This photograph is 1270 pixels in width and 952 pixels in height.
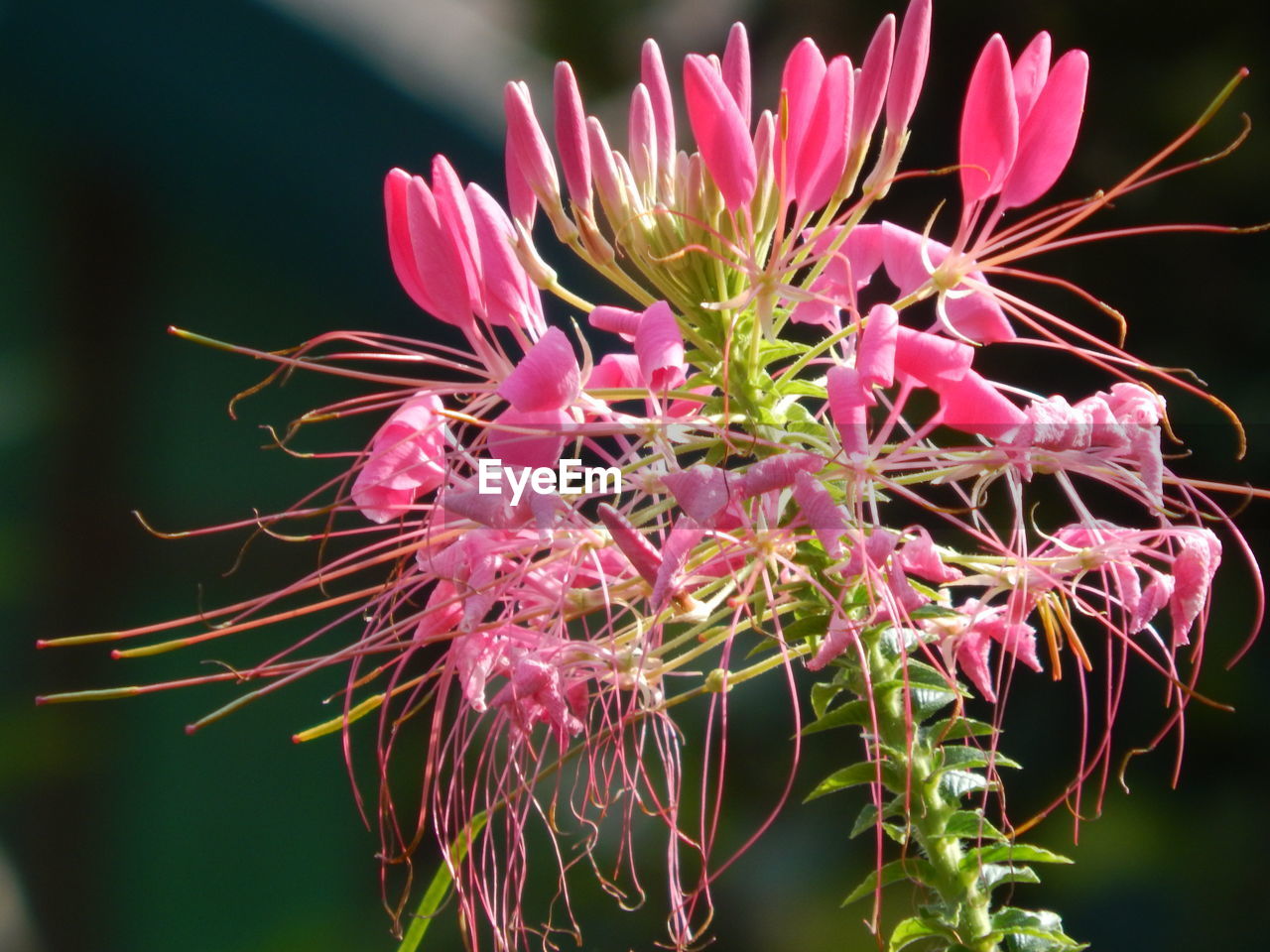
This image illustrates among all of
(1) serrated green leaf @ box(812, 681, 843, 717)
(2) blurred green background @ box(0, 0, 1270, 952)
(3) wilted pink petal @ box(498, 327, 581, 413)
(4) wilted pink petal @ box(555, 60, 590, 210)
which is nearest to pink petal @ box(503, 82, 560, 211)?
(4) wilted pink petal @ box(555, 60, 590, 210)

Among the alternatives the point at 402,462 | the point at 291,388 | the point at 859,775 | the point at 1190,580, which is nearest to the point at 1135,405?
the point at 1190,580

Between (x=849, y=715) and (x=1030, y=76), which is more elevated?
(x=1030, y=76)

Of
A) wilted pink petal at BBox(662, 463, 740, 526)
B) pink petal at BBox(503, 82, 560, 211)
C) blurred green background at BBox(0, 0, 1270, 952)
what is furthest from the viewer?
blurred green background at BBox(0, 0, 1270, 952)

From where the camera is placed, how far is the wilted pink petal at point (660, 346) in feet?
1.14

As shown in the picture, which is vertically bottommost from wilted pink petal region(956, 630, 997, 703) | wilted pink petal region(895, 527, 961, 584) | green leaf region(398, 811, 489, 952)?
green leaf region(398, 811, 489, 952)

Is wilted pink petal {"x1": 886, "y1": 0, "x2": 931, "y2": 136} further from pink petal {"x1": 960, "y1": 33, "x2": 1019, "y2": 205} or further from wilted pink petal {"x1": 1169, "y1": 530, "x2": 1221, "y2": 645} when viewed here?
wilted pink petal {"x1": 1169, "y1": 530, "x2": 1221, "y2": 645}

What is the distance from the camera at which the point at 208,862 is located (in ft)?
4.57

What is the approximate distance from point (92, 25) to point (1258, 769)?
1664 millimetres

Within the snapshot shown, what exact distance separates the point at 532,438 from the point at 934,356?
14 cm

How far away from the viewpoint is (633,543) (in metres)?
0.34

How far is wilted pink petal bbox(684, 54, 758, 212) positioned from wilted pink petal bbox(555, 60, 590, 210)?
52 millimetres

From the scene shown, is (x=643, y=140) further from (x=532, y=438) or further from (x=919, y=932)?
(x=919, y=932)

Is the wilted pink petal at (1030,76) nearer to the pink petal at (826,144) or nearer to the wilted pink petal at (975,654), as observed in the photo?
the pink petal at (826,144)

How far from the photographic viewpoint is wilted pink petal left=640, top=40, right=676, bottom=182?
0.47 metres
